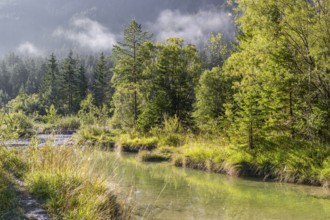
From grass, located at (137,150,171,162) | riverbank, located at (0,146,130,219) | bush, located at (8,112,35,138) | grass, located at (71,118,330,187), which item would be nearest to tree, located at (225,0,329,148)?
grass, located at (71,118,330,187)

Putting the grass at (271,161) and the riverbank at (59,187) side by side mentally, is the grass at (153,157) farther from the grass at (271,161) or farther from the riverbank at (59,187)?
the riverbank at (59,187)

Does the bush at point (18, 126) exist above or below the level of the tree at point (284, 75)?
below

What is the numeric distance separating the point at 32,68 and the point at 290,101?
157 meters

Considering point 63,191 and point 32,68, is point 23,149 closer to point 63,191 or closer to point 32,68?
point 63,191

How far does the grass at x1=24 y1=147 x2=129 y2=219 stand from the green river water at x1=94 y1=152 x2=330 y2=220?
52cm

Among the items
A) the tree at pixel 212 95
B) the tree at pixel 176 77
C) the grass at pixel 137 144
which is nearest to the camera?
the grass at pixel 137 144

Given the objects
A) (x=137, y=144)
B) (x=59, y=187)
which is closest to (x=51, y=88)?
(x=137, y=144)

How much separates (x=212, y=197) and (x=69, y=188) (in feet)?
18.1

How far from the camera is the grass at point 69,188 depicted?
5151 mm

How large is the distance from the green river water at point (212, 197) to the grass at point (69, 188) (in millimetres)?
515

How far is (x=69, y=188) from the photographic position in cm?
570

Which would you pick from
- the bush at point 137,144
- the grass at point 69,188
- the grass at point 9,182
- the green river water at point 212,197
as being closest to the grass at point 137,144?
the bush at point 137,144

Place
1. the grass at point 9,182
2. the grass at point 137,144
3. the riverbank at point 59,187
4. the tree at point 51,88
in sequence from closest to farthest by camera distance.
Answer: the grass at point 9,182 → the riverbank at point 59,187 → the grass at point 137,144 → the tree at point 51,88

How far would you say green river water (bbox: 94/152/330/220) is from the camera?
8062mm
